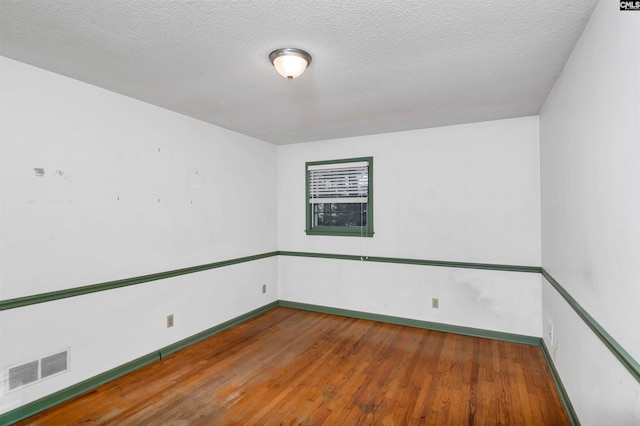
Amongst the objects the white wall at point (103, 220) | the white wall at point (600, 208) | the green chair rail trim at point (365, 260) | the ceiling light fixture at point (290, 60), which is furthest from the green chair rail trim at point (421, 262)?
the ceiling light fixture at point (290, 60)

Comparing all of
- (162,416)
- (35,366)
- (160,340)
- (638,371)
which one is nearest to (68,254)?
(35,366)

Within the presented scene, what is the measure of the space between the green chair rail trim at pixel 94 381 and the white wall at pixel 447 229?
5.69ft

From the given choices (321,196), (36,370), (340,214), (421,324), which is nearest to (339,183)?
(321,196)

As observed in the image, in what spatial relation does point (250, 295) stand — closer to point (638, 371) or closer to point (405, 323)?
point (405, 323)

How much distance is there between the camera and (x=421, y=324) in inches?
163

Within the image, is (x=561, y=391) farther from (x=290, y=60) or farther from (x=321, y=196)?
(x=321, y=196)

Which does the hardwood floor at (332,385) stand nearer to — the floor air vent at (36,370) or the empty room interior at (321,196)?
the empty room interior at (321,196)

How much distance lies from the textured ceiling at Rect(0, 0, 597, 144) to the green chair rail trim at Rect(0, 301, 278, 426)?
2.45 metres

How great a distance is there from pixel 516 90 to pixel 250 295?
12.6 ft

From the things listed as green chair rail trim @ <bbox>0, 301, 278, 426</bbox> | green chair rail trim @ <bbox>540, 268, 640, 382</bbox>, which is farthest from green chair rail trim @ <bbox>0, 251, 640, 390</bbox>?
green chair rail trim @ <bbox>0, 301, 278, 426</bbox>

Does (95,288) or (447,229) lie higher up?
(447,229)

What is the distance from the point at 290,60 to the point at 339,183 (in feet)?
8.98

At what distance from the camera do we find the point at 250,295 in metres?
4.55

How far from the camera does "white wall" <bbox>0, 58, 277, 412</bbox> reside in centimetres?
234
